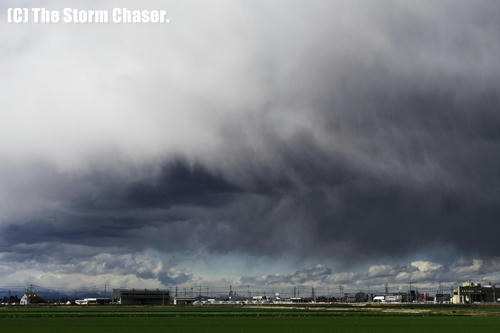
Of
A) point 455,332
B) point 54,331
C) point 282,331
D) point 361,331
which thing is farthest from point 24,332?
point 455,332

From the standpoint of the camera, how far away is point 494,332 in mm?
100438

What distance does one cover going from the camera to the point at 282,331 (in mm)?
101500

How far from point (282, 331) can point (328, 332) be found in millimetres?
8630

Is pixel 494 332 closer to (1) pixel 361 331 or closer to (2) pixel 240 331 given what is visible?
(1) pixel 361 331

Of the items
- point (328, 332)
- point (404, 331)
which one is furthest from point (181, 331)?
point (404, 331)

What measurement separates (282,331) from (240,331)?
24.6ft

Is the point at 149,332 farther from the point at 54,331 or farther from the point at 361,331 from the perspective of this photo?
the point at 361,331

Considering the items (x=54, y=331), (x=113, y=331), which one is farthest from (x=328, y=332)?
(x=54, y=331)

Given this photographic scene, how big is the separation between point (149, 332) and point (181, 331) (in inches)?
235

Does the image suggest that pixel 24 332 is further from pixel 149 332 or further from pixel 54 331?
pixel 149 332

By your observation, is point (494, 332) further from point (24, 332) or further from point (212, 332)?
point (24, 332)

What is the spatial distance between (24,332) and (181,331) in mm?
27583

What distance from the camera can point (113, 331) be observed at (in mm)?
101562

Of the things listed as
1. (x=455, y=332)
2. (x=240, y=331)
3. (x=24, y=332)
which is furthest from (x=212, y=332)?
(x=455, y=332)
